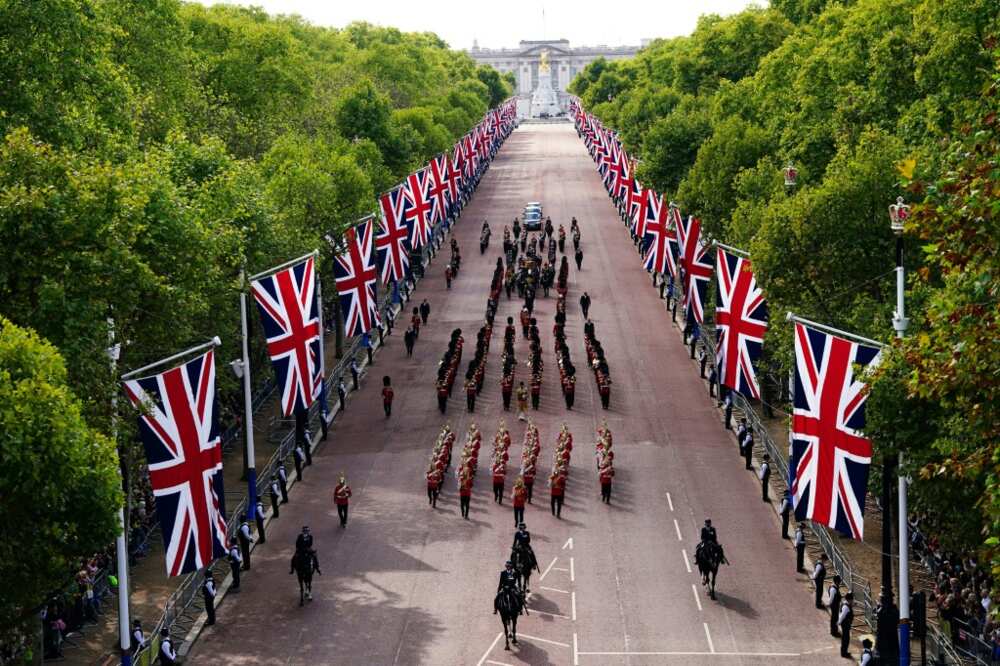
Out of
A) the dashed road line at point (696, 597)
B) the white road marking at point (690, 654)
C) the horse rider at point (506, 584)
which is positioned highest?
the horse rider at point (506, 584)

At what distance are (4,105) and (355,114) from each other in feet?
139

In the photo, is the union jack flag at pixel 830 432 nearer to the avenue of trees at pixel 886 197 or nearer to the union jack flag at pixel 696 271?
the avenue of trees at pixel 886 197

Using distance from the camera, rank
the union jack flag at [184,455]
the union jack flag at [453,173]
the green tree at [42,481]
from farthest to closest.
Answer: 1. the union jack flag at [453,173]
2. the union jack flag at [184,455]
3. the green tree at [42,481]

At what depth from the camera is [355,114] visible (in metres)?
83.5

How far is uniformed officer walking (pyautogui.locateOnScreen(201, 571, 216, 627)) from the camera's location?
32.3 m

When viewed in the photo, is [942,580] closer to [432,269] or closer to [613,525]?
[613,525]

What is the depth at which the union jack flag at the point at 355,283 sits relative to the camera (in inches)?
1970

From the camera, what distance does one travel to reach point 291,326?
3838 cm

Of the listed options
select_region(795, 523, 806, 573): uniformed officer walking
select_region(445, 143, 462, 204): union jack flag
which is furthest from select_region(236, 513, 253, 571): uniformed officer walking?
select_region(445, 143, 462, 204): union jack flag

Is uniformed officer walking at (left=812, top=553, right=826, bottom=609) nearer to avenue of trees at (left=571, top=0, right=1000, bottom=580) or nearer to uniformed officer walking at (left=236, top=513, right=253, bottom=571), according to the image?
avenue of trees at (left=571, top=0, right=1000, bottom=580)

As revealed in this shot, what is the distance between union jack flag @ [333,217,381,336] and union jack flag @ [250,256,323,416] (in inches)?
389

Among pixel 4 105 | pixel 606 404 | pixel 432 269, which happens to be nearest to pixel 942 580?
pixel 606 404

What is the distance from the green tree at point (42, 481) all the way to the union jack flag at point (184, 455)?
3622 millimetres

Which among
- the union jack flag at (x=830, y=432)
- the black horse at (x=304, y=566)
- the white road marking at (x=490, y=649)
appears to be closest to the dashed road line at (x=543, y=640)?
the white road marking at (x=490, y=649)
